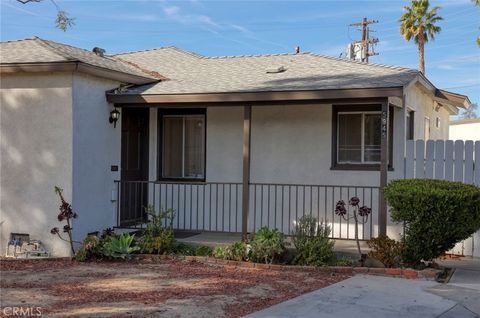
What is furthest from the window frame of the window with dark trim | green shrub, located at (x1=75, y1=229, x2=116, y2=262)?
green shrub, located at (x1=75, y1=229, x2=116, y2=262)

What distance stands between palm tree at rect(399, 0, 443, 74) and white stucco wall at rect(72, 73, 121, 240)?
2753 centimetres

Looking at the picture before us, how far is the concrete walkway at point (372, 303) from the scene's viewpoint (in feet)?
20.4

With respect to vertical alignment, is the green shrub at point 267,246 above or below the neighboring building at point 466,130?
below

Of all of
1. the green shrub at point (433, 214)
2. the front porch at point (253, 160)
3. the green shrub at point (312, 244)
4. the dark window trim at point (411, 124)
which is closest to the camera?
the green shrub at point (433, 214)

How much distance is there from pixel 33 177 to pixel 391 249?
6.24m

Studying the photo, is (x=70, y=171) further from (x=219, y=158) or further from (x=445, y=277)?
(x=445, y=277)

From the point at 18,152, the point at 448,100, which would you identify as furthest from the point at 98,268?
the point at 448,100

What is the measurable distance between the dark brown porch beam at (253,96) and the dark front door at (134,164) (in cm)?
87

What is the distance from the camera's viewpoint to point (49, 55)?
32.9 ft

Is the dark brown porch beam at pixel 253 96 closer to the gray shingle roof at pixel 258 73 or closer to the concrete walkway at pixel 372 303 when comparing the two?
the gray shingle roof at pixel 258 73

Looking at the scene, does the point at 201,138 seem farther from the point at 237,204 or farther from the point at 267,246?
the point at 267,246

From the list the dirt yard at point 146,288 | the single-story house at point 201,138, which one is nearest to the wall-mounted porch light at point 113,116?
the single-story house at point 201,138

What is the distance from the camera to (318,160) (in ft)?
35.8

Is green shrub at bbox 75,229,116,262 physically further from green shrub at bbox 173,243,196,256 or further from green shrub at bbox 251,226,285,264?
green shrub at bbox 251,226,285,264
